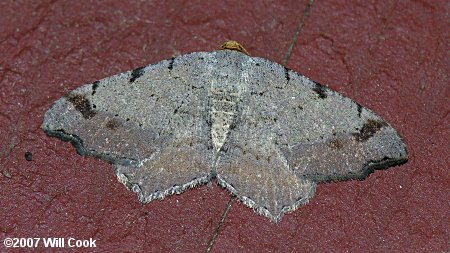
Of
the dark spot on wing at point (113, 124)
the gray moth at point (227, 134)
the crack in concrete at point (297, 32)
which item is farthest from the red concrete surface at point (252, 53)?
the dark spot on wing at point (113, 124)

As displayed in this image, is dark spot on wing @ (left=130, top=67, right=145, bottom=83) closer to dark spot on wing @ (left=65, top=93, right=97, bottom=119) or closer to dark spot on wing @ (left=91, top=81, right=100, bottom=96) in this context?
dark spot on wing @ (left=91, top=81, right=100, bottom=96)

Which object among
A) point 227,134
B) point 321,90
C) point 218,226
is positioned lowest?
point 218,226

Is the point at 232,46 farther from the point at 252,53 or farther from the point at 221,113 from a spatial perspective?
the point at 221,113

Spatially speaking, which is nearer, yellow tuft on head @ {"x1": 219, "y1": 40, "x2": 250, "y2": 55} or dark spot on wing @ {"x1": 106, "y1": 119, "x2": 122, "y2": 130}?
dark spot on wing @ {"x1": 106, "y1": 119, "x2": 122, "y2": 130}

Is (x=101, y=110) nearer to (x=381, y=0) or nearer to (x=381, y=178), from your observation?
(x=381, y=178)

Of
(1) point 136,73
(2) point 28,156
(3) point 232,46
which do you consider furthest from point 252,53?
(2) point 28,156

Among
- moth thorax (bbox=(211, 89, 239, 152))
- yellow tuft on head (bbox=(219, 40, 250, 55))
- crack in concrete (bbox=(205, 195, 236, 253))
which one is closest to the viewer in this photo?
crack in concrete (bbox=(205, 195, 236, 253))

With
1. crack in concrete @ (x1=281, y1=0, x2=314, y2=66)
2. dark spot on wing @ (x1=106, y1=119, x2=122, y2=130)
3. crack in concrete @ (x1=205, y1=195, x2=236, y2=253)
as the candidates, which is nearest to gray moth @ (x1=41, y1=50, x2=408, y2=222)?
dark spot on wing @ (x1=106, y1=119, x2=122, y2=130)
